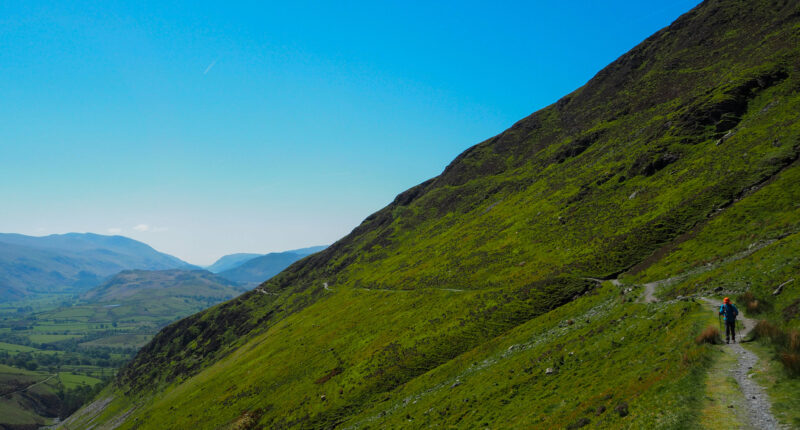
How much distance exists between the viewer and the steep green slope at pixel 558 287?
1298 inches

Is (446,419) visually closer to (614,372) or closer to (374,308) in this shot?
(614,372)

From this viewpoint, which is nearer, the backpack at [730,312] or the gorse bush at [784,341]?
the gorse bush at [784,341]

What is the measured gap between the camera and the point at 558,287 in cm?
6712

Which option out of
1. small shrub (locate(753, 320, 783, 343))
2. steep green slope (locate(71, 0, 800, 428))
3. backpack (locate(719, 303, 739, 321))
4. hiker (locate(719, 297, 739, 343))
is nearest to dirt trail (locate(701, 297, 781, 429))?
hiker (locate(719, 297, 739, 343))

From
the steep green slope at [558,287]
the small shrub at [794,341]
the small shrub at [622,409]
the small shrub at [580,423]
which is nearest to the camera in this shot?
the small shrub at [794,341]

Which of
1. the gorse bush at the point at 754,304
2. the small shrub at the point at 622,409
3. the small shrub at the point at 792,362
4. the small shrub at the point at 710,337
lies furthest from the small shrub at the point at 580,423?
the gorse bush at the point at 754,304

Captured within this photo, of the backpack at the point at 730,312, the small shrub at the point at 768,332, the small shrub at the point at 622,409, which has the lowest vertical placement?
the small shrub at the point at 768,332

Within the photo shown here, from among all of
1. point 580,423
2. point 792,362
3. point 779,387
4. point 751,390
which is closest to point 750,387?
point 751,390

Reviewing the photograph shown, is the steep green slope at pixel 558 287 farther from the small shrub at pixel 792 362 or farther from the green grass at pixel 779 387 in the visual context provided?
the small shrub at pixel 792 362

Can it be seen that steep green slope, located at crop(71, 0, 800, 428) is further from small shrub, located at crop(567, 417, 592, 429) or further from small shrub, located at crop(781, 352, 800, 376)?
small shrub, located at crop(781, 352, 800, 376)

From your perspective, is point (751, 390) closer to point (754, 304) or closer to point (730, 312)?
point (730, 312)

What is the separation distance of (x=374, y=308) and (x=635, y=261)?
2657 inches

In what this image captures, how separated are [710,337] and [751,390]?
722cm

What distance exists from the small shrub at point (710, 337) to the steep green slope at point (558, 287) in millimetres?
721
